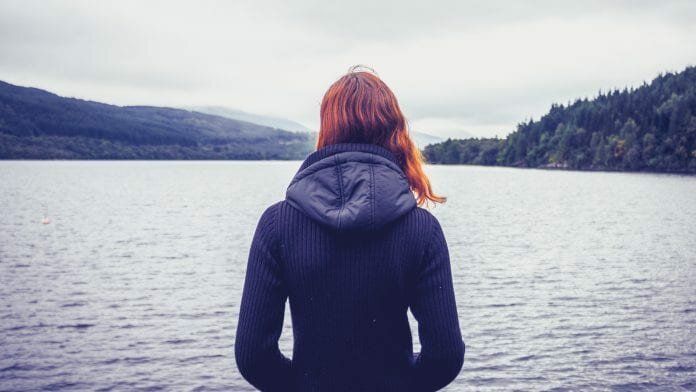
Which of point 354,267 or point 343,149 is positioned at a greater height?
point 343,149

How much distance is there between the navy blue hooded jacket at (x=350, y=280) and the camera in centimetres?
281

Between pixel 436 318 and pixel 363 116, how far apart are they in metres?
1.08

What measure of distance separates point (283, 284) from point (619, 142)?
550 feet

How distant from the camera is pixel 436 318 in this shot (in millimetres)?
3041

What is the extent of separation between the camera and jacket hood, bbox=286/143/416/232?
2724 mm

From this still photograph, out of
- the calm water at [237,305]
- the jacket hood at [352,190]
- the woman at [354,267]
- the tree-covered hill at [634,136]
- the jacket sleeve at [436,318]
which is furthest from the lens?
the tree-covered hill at [634,136]

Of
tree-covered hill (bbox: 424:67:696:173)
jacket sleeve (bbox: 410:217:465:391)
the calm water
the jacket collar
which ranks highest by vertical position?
tree-covered hill (bbox: 424:67:696:173)

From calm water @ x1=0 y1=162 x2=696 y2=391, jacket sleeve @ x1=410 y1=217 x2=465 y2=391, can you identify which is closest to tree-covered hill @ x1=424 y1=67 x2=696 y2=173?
calm water @ x1=0 y1=162 x2=696 y2=391

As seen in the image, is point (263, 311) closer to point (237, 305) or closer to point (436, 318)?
point (436, 318)

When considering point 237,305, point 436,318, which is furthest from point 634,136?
point 436,318

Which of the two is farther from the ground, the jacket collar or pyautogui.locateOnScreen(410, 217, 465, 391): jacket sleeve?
the jacket collar

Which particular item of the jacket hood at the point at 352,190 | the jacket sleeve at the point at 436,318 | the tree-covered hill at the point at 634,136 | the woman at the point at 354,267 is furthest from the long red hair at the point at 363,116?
the tree-covered hill at the point at 634,136

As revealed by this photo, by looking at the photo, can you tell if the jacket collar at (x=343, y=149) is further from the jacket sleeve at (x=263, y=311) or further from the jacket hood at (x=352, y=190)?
the jacket sleeve at (x=263, y=311)

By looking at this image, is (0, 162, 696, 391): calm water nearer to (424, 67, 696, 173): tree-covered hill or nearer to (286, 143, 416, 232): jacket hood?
(286, 143, 416, 232): jacket hood
